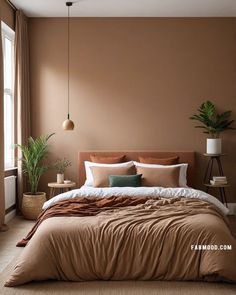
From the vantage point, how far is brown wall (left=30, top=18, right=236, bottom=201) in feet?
22.4

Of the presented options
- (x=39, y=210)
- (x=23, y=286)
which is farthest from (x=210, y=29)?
(x=23, y=286)

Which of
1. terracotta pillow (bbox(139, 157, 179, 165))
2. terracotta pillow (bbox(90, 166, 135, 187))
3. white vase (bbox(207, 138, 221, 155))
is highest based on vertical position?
white vase (bbox(207, 138, 221, 155))

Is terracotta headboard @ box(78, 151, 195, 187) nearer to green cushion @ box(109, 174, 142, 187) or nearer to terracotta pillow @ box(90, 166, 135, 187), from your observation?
terracotta pillow @ box(90, 166, 135, 187)

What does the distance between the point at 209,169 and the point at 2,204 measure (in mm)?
3243

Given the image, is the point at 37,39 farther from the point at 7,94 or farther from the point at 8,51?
the point at 7,94

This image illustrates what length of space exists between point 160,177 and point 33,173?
191 centimetres

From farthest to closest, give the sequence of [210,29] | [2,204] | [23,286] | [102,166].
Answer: [210,29], [102,166], [2,204], [23,286]

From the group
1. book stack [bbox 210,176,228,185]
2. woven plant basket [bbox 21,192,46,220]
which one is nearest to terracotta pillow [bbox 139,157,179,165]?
book stack [bbox 210,176,228,185]

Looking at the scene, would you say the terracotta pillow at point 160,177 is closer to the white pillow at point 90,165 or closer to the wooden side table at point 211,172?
the white pillow at point 90,165

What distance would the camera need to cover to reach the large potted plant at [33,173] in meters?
6.36

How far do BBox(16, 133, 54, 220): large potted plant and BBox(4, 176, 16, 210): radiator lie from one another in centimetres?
17

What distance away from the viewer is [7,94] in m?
6.62

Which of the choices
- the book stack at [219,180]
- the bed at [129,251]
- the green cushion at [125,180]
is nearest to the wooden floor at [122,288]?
the bed at [129,251]

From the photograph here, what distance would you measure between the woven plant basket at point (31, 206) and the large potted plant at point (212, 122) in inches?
105
